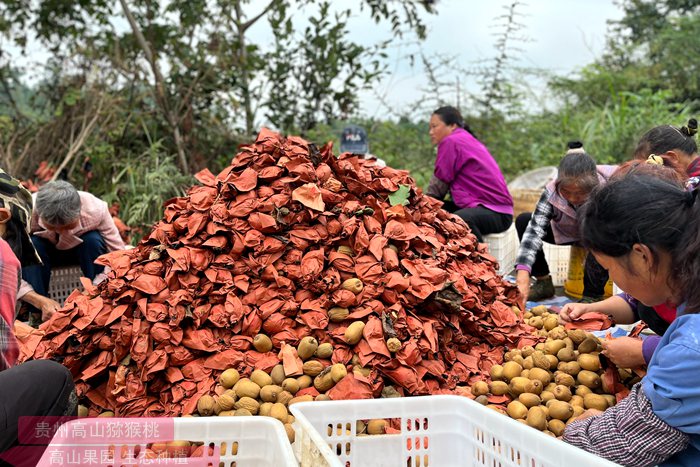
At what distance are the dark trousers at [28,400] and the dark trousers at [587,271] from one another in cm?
261

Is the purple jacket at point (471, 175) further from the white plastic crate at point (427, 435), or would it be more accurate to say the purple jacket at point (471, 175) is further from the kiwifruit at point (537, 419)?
the white plastic crate at point (427, 435)

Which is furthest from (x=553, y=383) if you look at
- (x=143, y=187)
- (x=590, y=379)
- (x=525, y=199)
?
(x=143, y=187)

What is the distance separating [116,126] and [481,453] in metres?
5.46

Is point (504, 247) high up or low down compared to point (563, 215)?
down

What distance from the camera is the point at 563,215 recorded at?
353cm

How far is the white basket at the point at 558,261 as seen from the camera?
4.34 m

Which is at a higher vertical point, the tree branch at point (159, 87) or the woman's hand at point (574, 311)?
the tree branch at point (159, 87)

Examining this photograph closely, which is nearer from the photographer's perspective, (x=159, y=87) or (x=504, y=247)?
(x=504, y=247)

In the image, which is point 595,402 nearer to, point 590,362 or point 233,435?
point 590,362

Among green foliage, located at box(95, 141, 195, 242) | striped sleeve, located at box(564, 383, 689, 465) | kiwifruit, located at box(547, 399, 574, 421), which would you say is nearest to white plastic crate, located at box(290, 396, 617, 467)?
striped sleeve, located at box(564, 383, 689, 465)

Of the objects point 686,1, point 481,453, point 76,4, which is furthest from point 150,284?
point 686,1

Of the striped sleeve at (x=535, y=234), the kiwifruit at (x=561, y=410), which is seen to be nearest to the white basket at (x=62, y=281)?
the striped sleeve at (x=535, y=234)

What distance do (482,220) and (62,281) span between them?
2627mm

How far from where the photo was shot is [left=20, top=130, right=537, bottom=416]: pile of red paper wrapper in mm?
2209
